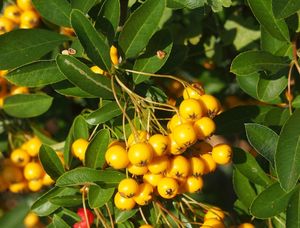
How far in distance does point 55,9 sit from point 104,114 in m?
0.40

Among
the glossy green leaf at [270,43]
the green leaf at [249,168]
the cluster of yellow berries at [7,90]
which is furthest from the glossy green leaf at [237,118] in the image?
the cluster of yellow berries at [7,90]

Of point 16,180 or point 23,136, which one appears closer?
point 16,180

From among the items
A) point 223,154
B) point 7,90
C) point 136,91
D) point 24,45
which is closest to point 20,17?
point 7,90

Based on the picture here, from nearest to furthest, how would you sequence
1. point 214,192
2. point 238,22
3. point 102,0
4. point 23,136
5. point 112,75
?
1. point 112,75
2. point 102,0
3. point 23,136
4. point 238,22
5. point 214,192

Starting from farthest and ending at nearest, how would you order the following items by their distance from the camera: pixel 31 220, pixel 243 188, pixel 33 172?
pixel 31 220, pixel 33 172, pixel 243 188

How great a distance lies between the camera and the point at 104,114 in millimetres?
1736

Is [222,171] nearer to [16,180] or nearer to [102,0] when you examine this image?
[16,180]

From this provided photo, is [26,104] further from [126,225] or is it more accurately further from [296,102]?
[296,102]

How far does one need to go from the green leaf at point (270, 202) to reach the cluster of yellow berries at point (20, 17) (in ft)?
3.50

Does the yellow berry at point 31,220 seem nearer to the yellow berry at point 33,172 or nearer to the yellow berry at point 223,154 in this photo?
the yellow berry at point 33,172

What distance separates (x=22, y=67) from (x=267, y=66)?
0.74 meters

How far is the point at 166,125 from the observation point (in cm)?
184

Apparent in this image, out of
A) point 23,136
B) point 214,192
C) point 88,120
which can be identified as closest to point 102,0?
point 88,120

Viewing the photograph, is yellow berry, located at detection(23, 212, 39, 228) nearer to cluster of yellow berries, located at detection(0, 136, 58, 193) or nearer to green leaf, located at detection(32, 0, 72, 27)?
cluster of yellow berries, located at detection(0, 136, 58, 193)
